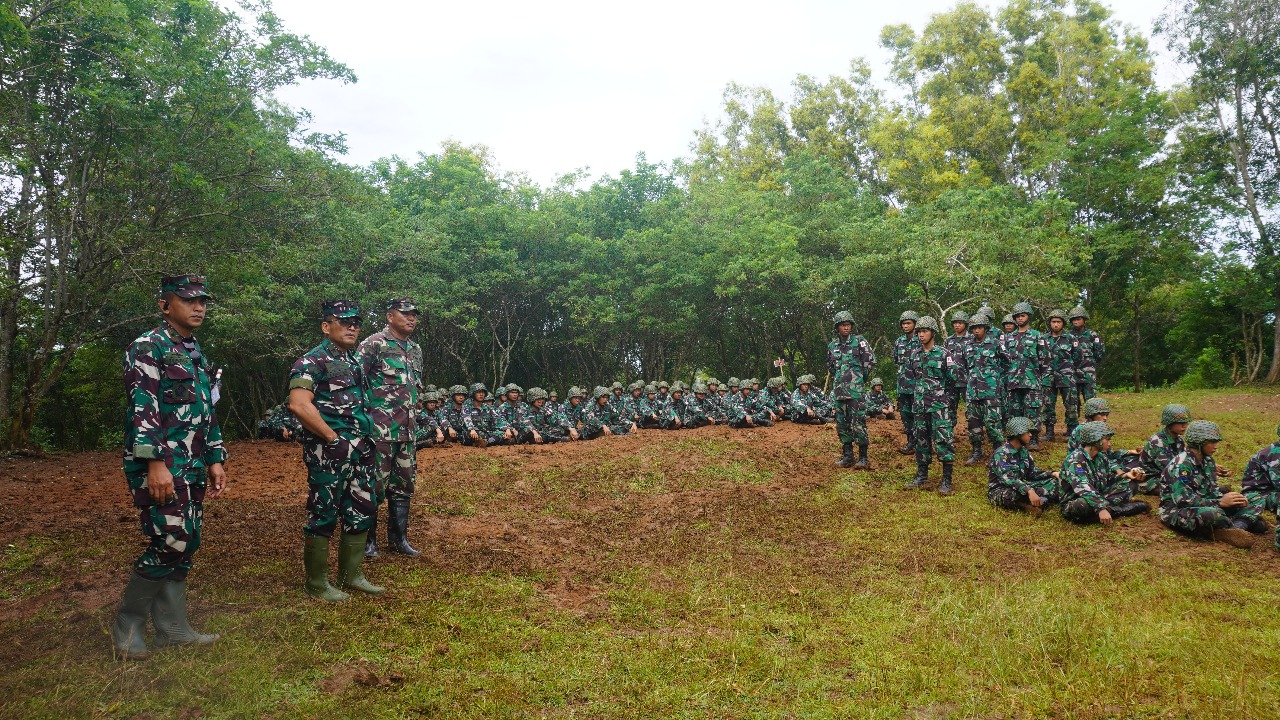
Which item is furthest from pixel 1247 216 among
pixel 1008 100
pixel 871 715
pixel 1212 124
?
pixel 871 715

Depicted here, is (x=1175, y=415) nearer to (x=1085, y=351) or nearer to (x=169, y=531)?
(x=1085, y=351)

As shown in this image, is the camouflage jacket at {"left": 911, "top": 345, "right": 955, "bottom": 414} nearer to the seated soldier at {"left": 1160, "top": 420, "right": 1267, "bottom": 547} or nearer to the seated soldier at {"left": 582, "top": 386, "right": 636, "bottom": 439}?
the seated soldier at {"left": 1160, "top": 420, "right": 1267, "bottom": 547}

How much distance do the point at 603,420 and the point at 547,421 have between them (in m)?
1.15

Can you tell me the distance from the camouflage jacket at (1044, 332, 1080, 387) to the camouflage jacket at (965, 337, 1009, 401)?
128 centimetres

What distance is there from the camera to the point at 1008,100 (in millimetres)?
23078

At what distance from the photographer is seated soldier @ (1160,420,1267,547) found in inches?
227

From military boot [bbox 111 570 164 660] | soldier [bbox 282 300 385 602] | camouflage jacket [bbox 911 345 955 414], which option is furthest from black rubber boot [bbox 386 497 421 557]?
camouflage jacket [bbox 911 345 955 414]

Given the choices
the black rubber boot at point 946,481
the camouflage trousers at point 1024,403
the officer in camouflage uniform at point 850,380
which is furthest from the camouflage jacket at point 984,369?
the black rubber boot at point 946,481

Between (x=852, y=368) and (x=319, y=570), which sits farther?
(x=852, y=368)

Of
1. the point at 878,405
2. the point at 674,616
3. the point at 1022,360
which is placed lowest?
the point at 674,616

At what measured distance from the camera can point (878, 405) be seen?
14.4 m

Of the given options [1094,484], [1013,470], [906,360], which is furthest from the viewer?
[906,360]

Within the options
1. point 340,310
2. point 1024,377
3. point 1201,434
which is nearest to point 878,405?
point 1024,377

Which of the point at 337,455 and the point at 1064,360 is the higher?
the point at 1064,360
